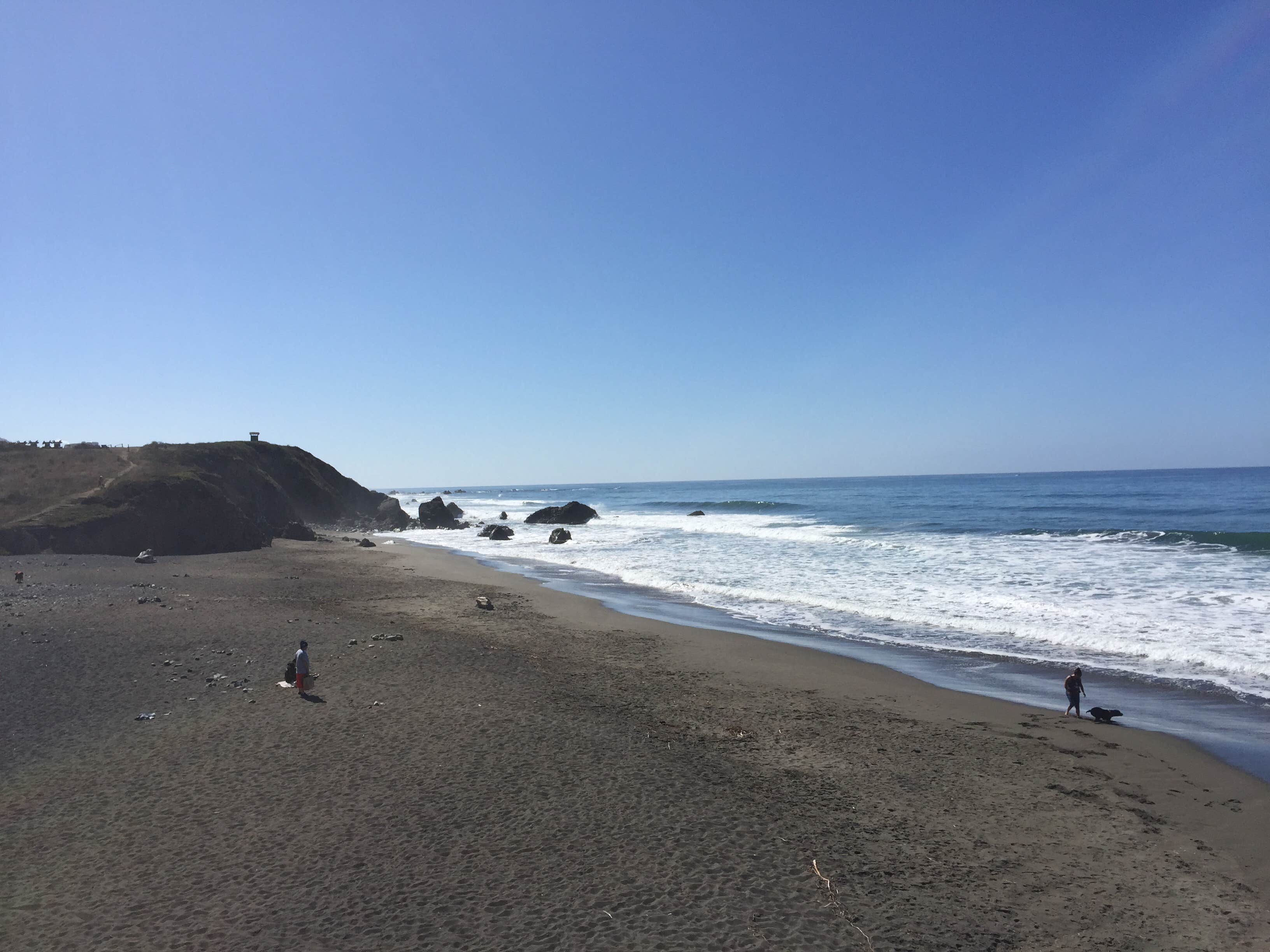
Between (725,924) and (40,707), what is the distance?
10.7m

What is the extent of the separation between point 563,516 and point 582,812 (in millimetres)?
53304

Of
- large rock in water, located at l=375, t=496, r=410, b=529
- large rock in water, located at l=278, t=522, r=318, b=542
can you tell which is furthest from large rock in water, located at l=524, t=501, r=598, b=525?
large rock in water, located at l=278, t=522, r=318, b=542

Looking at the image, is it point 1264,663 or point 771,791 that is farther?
point 1264,663

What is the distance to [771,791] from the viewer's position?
26.2 feet

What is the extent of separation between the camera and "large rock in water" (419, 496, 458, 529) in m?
60.1

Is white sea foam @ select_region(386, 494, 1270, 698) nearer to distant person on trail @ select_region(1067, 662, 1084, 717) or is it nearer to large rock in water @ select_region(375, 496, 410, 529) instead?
distant person on trail @ select_region(1067, 662, 1084, 717)

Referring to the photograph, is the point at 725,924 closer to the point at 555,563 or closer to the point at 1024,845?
the point at 1024,845

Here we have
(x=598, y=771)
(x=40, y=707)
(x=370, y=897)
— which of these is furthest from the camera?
(x=40, y=707)

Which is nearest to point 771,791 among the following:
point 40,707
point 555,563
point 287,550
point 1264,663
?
point 40,707

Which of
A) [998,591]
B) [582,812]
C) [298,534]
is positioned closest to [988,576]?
[998,591]

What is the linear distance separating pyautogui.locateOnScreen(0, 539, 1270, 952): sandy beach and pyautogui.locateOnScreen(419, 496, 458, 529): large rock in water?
4666cm

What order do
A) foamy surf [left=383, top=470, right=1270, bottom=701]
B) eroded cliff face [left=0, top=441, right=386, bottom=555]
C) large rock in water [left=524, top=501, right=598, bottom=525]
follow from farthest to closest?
large rock in water [left=524, top=501, right=598, bottom=525] → eroded cliff face [left=0, top=441, right=386, bottom=555] → foamy surf [left=383, top=470, right=1270, bottom=701]

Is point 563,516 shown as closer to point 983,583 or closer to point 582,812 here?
point 983,583

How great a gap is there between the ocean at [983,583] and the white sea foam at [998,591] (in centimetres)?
8
